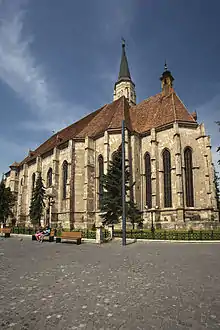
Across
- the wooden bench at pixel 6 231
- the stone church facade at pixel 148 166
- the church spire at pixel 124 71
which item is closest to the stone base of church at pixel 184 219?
the stone church facade at pixel 148 166

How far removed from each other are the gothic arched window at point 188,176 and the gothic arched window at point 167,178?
1.98m

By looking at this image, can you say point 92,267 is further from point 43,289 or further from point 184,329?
point 184,329

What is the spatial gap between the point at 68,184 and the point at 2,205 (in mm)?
13259

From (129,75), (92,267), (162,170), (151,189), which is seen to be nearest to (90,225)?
(151,189)

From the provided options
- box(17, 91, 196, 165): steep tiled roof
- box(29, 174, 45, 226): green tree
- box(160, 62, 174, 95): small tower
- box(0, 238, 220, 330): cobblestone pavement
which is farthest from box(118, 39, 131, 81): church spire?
box(0, 238, 220, 330): cobblestone pavement

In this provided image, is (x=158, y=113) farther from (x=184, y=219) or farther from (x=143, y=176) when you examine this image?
(x=184, y=219)

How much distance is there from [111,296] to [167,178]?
25.7 m

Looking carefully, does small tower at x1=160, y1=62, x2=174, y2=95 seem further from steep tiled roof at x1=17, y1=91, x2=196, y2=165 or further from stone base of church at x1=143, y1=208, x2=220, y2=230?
stone base of church at x1=143, y1=208, x2=220, y2=230

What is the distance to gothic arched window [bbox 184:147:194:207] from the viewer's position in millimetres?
27936

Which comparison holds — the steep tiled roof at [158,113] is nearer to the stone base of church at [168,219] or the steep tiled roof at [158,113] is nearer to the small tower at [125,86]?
the stone base of church at [168,219]

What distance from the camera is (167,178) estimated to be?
1161 inches

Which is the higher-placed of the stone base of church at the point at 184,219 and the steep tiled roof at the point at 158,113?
the steep tiled roof at the point at 158,113

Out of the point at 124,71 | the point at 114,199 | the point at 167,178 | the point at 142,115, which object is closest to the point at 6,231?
the point at 114,199

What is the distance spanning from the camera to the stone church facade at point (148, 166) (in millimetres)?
27609
